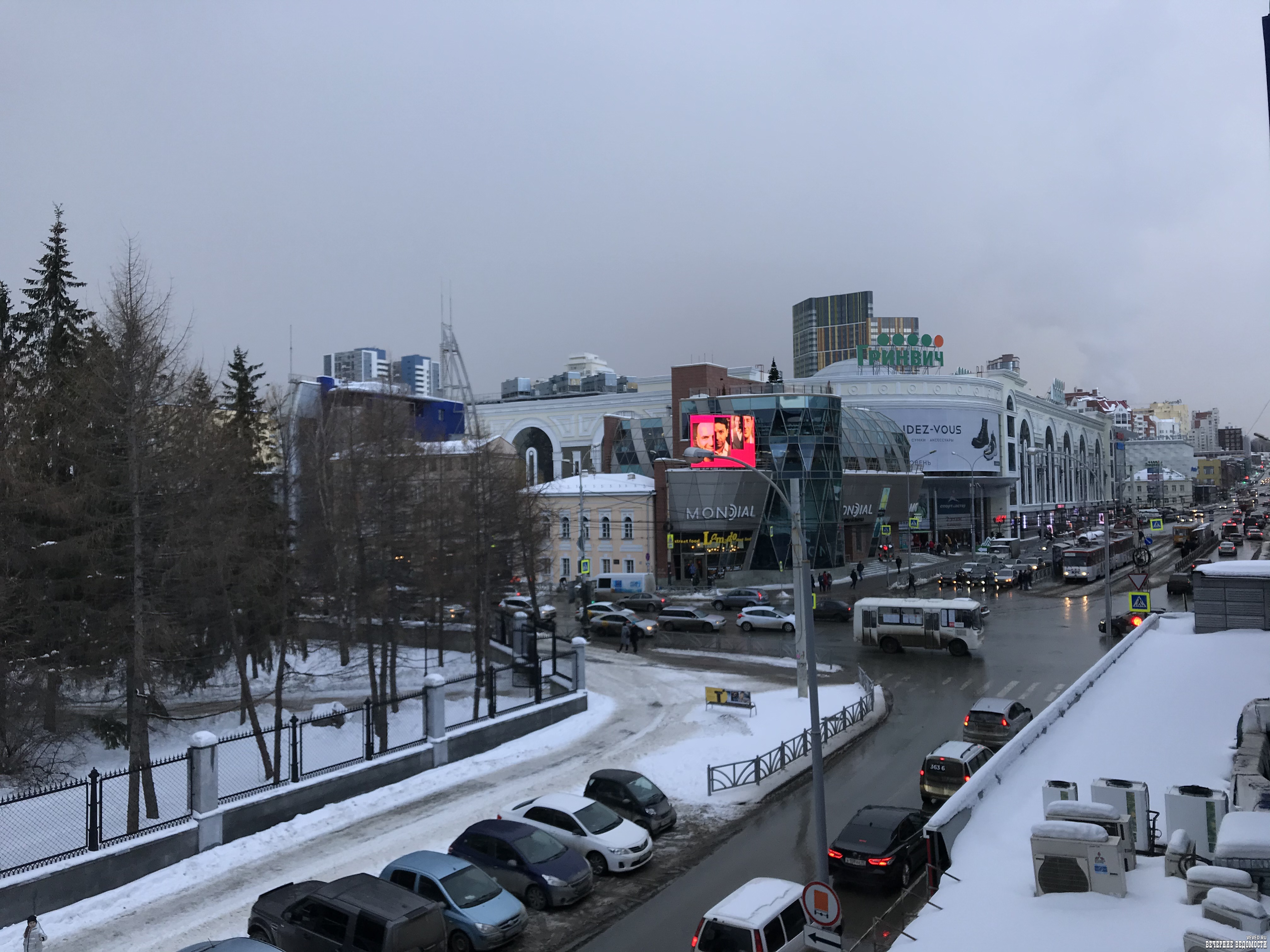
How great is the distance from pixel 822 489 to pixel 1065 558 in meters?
17.7

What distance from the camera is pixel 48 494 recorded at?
18031 millimetres

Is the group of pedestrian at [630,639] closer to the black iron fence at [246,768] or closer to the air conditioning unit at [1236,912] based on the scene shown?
the black iron fence at [246,768]

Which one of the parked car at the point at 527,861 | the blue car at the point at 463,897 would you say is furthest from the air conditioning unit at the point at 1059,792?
the blue car at the point at 463,897

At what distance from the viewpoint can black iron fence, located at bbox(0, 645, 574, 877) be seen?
52.4ft

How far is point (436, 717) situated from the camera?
850 inches

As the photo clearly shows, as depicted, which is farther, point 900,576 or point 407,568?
point 900,576

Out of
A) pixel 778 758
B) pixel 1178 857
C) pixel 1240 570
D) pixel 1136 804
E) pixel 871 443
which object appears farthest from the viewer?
pixel 871 443

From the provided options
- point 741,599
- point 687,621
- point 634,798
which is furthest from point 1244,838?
point 741,599

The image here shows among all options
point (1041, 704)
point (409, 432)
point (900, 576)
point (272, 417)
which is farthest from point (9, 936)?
point (900, 576)

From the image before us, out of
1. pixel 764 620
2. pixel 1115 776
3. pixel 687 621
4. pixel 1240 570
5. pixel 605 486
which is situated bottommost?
pixel 687 621

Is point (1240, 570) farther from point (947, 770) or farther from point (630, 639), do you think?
point (630, 639)

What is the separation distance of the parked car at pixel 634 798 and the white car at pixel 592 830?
26.4 inches

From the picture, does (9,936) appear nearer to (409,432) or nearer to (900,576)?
(409,432)

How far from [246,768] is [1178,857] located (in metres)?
21.1
